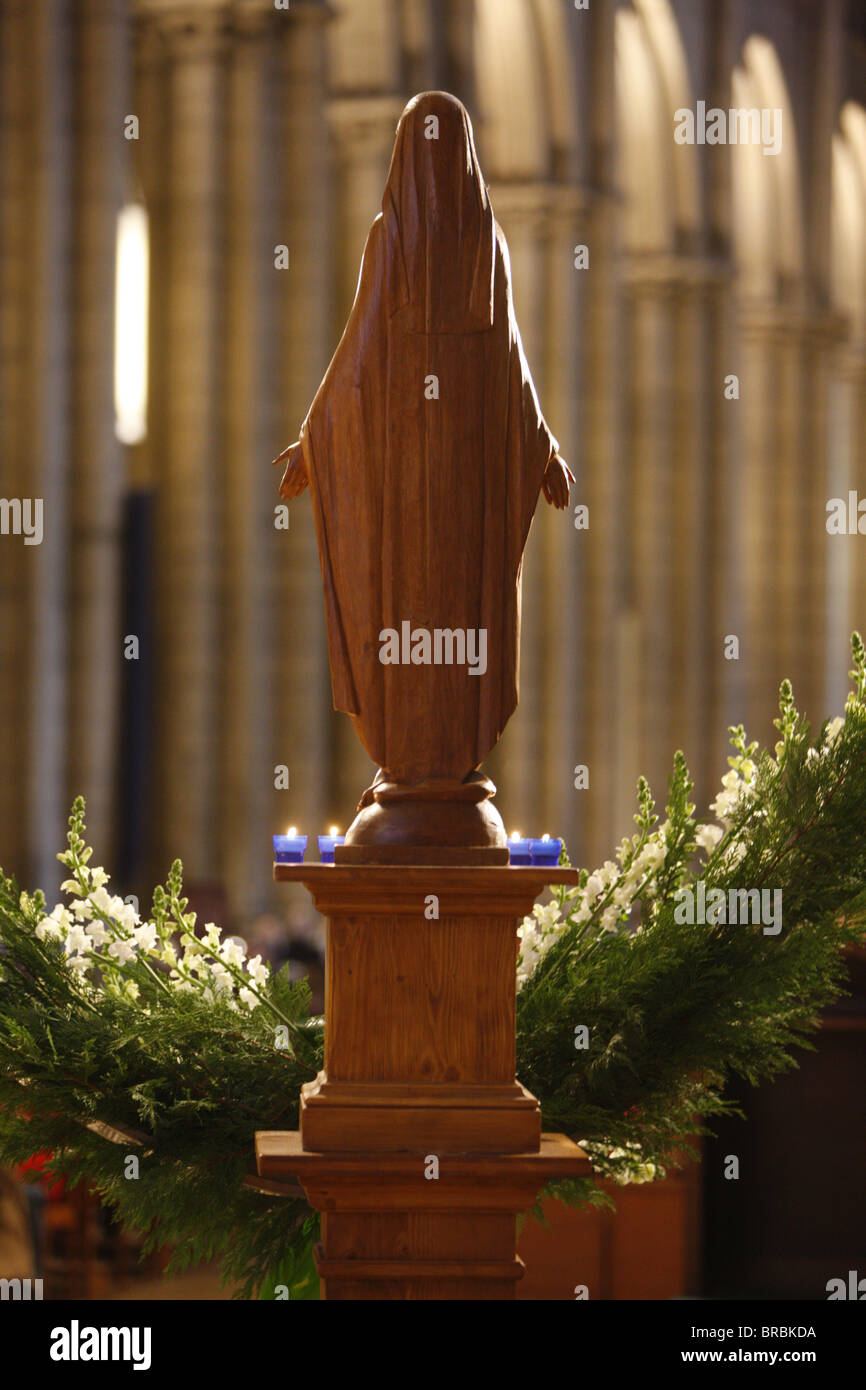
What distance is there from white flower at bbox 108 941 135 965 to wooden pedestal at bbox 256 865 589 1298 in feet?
1.24

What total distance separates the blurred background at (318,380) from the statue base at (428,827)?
347 centimetres

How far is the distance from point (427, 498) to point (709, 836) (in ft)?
1.74

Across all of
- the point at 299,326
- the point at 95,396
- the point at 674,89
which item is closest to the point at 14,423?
the point at 95,396

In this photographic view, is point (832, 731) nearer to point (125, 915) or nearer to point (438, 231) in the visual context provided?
point (438, 231)

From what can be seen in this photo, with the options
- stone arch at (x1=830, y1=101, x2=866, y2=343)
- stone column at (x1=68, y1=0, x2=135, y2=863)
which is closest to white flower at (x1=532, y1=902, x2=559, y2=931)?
stone column at (x1=68, y1=0, x2=135, y2=863)

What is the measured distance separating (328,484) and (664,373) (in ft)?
70.1

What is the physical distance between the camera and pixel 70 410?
40.6ft

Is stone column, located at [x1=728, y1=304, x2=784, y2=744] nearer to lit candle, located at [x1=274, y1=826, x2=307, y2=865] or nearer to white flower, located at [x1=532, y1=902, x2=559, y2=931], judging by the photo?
white flower, located at [x1=532, y1=902, x2=559, y2=931]

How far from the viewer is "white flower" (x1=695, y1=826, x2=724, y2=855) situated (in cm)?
234

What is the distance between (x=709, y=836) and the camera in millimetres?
2357

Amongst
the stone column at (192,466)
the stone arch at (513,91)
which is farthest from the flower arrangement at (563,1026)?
the stone arch at (513,91)

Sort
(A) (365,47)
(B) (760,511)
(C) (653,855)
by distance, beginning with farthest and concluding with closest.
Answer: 1. (B) (760,511)
2. (A) (365,47)
3. (C) (653,855)

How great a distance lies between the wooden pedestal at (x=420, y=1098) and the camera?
203 cm

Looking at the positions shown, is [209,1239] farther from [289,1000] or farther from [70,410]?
[70,410]
